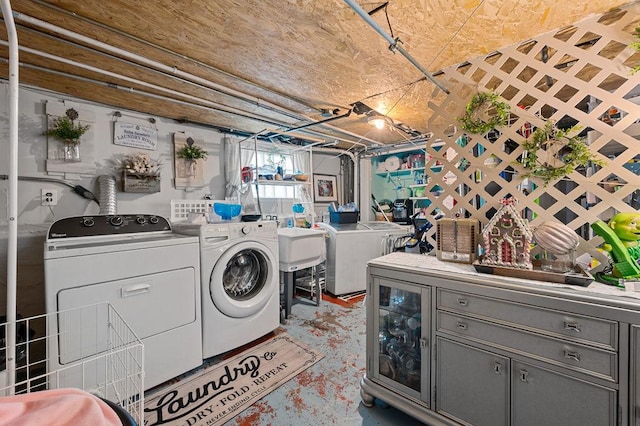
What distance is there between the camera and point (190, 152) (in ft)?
9.59

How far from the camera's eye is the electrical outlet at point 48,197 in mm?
2217

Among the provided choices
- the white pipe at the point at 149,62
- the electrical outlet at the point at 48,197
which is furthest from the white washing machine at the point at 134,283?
the white pipe at the point at 149,62

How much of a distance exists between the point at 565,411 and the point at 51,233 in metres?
2.77

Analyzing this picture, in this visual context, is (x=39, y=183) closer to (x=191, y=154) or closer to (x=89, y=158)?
(x=89, y=158)

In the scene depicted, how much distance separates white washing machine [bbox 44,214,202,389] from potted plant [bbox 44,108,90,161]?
942 mm

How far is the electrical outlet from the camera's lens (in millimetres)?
2217

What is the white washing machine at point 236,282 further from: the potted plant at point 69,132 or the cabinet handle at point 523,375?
the cabinet handle at point 523,375

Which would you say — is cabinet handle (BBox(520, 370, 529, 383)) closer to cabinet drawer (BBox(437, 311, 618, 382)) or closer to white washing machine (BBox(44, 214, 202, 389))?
cabinet drawer (BBox(437, 311, 618, 382))

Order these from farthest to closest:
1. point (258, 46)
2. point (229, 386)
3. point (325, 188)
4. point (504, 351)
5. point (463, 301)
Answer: point (325, 188), point (229, 386), point (258, 46), point (463, 301), point (504, 351)

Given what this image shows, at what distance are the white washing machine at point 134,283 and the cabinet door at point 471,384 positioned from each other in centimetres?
159

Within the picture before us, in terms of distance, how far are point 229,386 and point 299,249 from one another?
1.25 meters

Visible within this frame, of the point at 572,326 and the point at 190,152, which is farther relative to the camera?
the point at 190,152

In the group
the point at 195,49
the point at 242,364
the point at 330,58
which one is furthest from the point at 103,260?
the point at 330,58

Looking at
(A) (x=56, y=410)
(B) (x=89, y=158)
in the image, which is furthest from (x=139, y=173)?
(A) (x=56, y=410)
